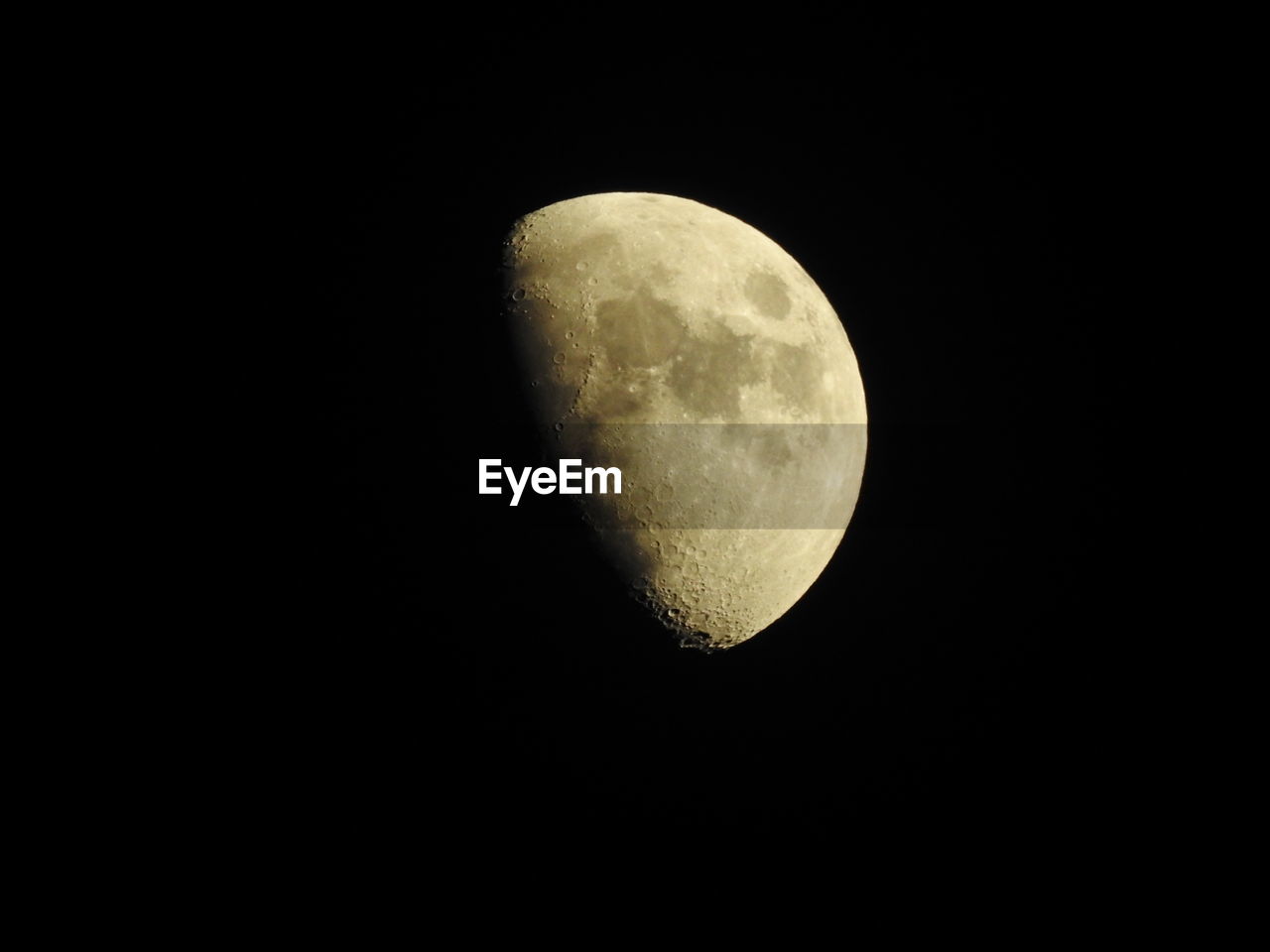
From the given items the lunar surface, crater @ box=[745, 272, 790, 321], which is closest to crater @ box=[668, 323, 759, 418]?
the lunar surface

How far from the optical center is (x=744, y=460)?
8.54 ft

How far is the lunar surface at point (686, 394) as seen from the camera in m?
2.53

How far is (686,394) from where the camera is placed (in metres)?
2.53

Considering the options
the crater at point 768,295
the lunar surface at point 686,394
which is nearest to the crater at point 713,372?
the lunar surface at point 686,394

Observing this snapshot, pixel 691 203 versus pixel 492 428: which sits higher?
pixel 691 203

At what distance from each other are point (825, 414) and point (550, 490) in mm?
947

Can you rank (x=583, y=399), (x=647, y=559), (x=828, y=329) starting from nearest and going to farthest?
(x=583, y=399) < (x=647, y=559) < (x=828, y=329)

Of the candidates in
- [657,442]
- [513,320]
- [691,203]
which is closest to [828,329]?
[691,203]

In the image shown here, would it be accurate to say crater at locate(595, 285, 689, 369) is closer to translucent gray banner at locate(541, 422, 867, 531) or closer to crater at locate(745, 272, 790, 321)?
translucent gray banner at locate(541, 422, 867, 531)

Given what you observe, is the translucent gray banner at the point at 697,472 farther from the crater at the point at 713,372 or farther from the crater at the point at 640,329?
the crater at the point at 640,329

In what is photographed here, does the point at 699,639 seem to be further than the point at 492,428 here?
Yes

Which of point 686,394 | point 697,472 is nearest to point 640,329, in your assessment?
point 686,394

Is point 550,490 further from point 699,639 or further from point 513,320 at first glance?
point 699,639

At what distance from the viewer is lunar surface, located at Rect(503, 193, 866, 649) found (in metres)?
2.53
